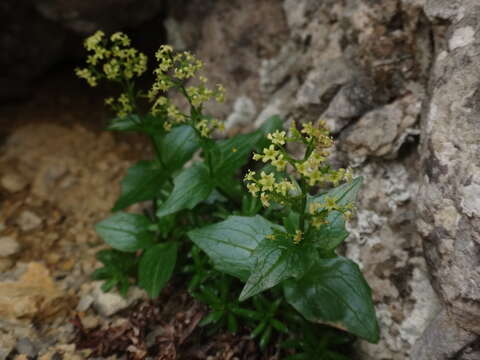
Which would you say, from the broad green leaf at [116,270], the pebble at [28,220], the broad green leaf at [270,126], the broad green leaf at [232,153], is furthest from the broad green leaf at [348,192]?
the pebble at [28,220]

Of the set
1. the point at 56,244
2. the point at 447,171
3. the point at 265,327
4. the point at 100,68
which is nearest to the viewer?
the point at 447,171

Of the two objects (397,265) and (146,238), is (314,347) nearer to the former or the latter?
(397,265)

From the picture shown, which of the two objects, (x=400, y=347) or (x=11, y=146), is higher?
(x=11, y=146)

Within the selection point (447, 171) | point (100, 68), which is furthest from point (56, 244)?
point (447, 171)

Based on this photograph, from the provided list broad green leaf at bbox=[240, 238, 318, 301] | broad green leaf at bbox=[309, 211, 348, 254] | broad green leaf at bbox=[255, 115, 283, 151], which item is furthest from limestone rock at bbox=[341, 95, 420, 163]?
broad green leaf at bbox=[240, 238, 318, 301]

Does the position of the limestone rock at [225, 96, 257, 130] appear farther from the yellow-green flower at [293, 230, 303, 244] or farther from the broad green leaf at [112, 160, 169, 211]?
the yellow-green flower at [293, 230, 303, 244]

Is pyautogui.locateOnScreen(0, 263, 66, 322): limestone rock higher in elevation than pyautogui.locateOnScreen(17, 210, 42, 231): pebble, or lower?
lower

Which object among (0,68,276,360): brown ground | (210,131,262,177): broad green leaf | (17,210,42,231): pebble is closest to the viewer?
(0,68,276,360): brown ground
